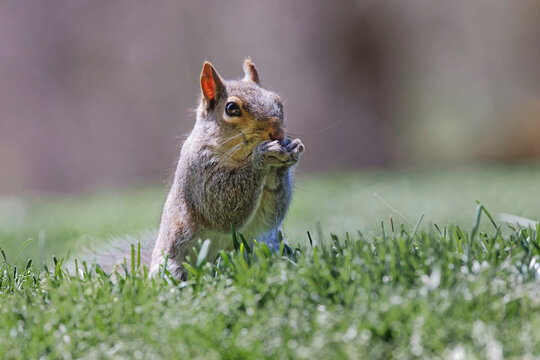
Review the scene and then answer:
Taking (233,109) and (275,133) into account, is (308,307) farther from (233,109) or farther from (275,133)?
(233,109)

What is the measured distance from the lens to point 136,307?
1582mm

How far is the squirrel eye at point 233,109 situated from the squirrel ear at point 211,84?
5.2 inches

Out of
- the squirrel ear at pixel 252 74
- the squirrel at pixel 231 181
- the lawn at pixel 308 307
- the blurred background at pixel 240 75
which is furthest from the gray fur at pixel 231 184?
the blurred background at pixel 240 75

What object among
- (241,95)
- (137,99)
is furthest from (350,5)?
(241,95)

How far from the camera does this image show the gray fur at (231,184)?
2.27 m

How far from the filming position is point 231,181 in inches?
90.0

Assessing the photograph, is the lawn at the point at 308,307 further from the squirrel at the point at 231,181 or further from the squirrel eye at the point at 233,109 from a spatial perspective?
the squirrel eye at the point at 233,109

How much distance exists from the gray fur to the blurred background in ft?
11.3

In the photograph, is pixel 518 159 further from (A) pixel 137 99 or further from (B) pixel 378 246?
(B) pixel 378 246

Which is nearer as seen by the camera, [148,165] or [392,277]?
[392,277]

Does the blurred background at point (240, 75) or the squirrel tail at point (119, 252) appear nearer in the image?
the squirrel tail at point (119, 252)

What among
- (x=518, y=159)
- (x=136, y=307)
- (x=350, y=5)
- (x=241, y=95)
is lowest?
(x=518, y=159)

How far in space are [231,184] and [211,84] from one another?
1.46 feet

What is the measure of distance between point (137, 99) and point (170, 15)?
1.30 meters
